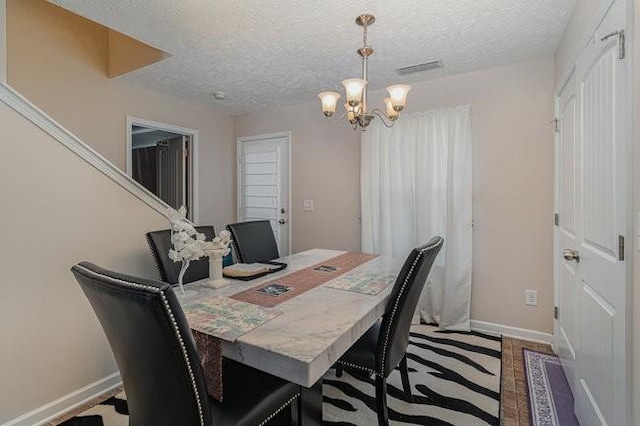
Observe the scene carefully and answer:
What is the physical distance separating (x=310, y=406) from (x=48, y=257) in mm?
1629

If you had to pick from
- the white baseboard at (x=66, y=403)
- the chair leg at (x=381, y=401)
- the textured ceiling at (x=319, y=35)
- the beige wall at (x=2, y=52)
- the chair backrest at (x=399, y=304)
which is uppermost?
the textured ceiling at (x=319, y=35)

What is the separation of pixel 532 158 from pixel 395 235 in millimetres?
1340

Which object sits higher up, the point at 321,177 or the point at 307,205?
the point at 321,177

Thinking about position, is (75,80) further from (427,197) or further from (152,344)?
(427,197)

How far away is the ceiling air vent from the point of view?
2.73 m

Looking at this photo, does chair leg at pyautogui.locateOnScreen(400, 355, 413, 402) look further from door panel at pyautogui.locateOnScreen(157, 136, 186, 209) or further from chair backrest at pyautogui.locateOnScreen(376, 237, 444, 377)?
door panel at pyautogui.locateOnScreen(157, 136, 186, 209)

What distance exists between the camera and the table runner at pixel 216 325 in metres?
1.13

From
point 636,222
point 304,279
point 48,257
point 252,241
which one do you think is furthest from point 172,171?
point 636,222

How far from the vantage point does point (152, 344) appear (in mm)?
890

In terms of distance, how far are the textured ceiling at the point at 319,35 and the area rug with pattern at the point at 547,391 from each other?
7.68 feet

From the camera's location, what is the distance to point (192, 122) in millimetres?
3918

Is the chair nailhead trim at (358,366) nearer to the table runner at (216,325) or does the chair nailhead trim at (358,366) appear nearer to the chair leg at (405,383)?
the chair leg at (405,383)

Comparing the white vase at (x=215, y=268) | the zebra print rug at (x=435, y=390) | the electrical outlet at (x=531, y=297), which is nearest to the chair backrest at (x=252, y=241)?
the white vase at (x=215, y=268)

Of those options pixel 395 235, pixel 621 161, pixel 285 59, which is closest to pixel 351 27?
pixel 285 59
